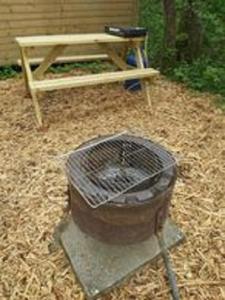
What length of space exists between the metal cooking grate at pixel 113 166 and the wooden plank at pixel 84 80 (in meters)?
A: 1.66

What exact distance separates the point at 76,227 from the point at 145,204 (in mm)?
681

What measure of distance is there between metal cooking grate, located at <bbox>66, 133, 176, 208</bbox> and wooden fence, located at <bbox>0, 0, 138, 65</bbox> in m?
4.01

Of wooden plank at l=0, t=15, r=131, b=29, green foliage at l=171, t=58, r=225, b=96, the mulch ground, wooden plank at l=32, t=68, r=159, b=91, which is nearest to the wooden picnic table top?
wooden plank at l=32, t=68, r=159, b=91

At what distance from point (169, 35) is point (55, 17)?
194cm

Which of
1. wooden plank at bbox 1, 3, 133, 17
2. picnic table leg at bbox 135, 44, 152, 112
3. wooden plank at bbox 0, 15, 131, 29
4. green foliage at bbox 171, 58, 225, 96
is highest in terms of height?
wooden plank at bbox 1, 3, 133, 17

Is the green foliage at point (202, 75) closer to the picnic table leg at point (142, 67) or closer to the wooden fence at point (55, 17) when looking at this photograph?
the picnic table leg at point (142, 67)

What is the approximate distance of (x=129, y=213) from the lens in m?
2.08

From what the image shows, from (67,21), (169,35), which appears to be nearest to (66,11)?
(67,21)

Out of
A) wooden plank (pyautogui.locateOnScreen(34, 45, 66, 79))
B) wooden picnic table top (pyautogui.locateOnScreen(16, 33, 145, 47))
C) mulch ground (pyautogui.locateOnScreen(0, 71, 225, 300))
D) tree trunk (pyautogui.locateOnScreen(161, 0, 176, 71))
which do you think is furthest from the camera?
tree trunk (pyautogui.locateOnScreen(161, 0, 176, 71))

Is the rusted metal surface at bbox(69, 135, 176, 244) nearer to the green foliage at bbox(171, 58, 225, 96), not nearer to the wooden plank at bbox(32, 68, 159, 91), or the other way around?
the wooden plank at bbox(32, 68, 159, 91)

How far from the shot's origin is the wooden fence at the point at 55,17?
5770mm

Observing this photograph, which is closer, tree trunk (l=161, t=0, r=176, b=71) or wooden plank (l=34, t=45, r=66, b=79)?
wooden plank (l=34, t=45, r=66, b=79)

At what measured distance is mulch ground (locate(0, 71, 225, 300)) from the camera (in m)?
2.34

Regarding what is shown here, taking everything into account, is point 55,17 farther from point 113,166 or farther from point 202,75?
point 113,166
